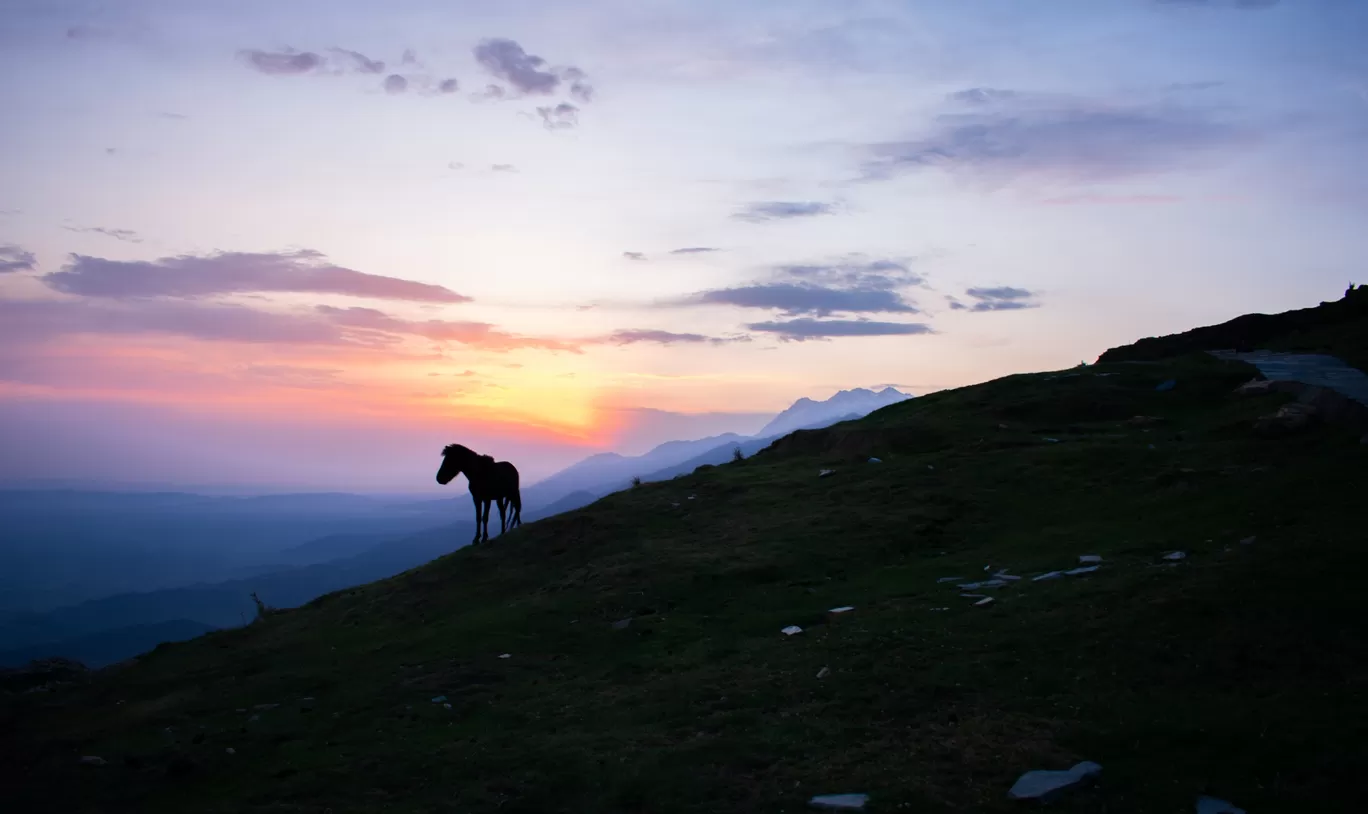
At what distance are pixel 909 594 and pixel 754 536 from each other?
7.00 meters

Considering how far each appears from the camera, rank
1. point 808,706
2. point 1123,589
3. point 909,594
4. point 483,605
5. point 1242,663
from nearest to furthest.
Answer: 1. point 1242,663
2. point 808,706
3. point 1123,589
4. point 909,594
5. point 483,605

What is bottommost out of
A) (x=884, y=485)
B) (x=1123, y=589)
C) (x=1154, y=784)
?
(x=1154, y=784)

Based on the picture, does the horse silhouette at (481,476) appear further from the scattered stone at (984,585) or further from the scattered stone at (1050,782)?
the scattered stone at (1050,782)

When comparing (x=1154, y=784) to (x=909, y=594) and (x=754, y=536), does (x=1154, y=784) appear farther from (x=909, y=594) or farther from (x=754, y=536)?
(x=754, y=536)

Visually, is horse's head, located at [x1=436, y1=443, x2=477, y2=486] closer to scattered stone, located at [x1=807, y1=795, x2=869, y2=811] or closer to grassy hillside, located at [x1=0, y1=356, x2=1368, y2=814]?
grassy hillside, located at [x1=0, y1=356, x2=1368, y2=814]

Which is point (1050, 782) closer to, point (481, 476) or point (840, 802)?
point (840, 802)

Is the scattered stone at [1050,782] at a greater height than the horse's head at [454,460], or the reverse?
the horse's head at [454,460]

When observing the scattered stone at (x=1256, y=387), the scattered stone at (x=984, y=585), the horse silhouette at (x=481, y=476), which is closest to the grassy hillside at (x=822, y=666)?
the scattered stone at (x=984, y=585)

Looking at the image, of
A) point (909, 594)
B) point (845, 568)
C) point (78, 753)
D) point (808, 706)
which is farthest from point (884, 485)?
point (78, 753)

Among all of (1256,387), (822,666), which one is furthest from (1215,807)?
(1256,387)

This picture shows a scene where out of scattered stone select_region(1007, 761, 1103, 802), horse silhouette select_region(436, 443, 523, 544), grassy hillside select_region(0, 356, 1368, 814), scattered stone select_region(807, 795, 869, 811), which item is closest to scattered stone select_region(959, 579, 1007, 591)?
grassy hillside select_region(0, 356, 1368, 814)

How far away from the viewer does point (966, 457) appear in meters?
30.2

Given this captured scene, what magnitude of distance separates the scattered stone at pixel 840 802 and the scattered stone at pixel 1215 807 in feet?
12.0

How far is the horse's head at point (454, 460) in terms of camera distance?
3309 cm
